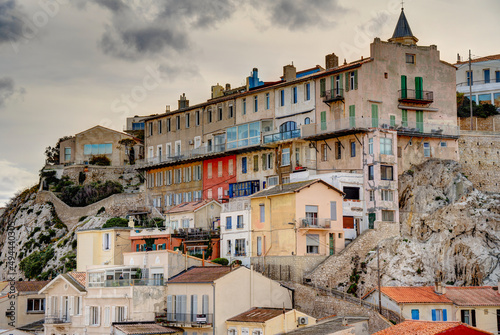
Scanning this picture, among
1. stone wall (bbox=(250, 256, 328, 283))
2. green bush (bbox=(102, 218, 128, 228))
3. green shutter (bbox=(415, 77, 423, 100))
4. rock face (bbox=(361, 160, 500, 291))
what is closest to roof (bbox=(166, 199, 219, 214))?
green bush (bbox=(102, 218, 128, 228))

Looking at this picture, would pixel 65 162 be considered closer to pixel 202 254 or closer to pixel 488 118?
pixel 202 254

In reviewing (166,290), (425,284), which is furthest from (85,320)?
(425,284)

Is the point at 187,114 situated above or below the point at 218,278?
above

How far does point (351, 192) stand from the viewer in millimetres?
63469

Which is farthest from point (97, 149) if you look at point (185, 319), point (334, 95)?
point (185, 319)

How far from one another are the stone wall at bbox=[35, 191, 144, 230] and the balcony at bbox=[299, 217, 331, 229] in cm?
2954

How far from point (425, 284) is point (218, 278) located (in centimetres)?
1491

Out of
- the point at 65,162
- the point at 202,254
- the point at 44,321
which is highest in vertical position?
the point at 65,162

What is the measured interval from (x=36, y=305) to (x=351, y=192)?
86.2 ft

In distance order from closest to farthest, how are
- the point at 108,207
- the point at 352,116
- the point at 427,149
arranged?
the point at 352,116 < the point at 427,149 < the point at 108,207

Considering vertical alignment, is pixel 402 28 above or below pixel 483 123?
above

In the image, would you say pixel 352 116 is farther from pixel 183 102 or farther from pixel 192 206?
pixel 183 102

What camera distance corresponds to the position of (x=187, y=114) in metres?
83.6

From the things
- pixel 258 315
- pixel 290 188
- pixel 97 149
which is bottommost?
pixel 258 315
